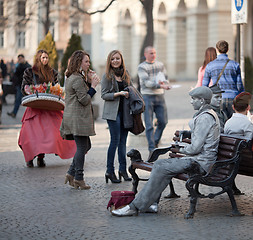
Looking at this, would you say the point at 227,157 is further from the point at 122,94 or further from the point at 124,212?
the point at 122,94

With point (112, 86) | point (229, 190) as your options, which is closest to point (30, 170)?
point (112, 86)

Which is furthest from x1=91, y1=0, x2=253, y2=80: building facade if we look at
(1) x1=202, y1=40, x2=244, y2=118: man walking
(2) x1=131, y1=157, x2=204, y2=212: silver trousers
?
(2) x1=131, y1=157, x2=204, y2=212: silver trousers

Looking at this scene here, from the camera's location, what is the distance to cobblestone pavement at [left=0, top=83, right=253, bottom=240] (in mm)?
6086

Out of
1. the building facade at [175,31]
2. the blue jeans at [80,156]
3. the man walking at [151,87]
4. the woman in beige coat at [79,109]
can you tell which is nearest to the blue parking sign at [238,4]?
the man walking at [151,87]

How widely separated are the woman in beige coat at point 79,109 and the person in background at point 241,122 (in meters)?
1.87

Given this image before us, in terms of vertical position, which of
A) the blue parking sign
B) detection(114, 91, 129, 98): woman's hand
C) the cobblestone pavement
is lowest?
the cobblestone pavement

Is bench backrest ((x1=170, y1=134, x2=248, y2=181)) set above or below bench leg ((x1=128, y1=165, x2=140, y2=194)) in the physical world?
above

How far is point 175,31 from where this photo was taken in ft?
150

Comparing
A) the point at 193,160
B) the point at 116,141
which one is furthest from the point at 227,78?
the point at 193,160

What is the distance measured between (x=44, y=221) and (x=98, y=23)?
52424 millimetres

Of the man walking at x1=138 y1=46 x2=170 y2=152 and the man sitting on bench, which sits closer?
the man sitting on bench

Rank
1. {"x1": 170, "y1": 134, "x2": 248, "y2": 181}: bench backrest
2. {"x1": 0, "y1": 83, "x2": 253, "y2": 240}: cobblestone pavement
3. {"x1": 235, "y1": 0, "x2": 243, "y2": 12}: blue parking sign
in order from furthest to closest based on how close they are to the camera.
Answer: {"x1": 235, "y1": 0, "x2": 243, "y2": 12}: blue parking sign → {"x1": 170, "y1": 134, "x2": 248, "y2": 181}: bench backrest → {"x1": 0, "y1": 83, "x2": 253, "y2": 240}: cobblestone pavement

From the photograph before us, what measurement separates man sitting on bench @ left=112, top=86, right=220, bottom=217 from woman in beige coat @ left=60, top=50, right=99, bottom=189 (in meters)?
1.71

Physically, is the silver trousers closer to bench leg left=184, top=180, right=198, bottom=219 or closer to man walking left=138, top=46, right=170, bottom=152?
bench leg left=184, top=180, right=198, bottom=219
